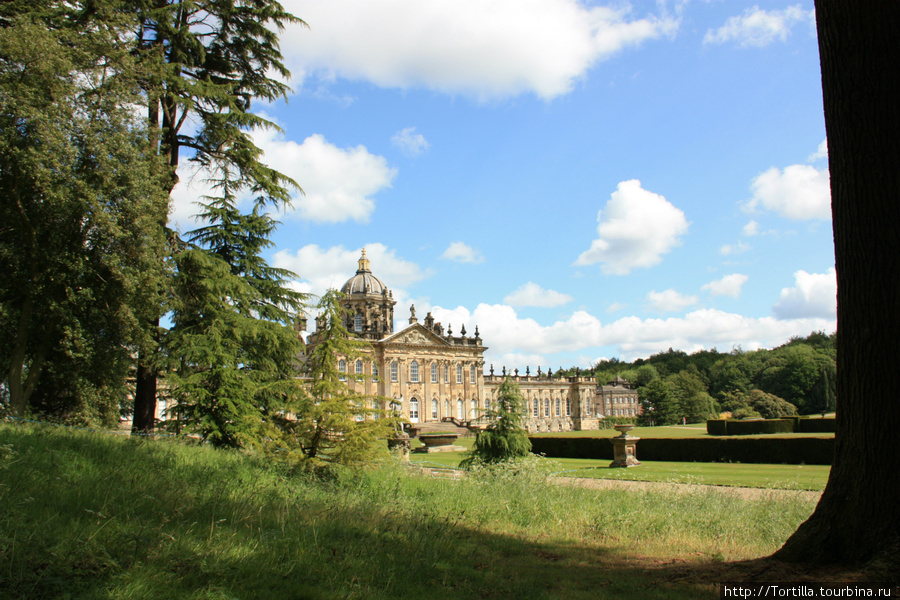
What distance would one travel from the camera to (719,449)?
21922 millimetres

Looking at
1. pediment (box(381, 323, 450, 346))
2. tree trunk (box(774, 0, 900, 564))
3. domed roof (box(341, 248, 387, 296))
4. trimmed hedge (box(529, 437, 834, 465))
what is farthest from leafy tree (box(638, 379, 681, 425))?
tree trunk (box(774, 0, 900, 564))

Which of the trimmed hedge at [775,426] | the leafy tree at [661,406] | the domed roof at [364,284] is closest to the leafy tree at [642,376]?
the leafy tree at [661,406]

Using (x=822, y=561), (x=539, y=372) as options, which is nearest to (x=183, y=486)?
(x=822, y=561)

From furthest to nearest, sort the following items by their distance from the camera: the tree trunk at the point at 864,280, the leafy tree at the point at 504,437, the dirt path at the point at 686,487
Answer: the leafy tree at the point at 504,437 < the dirt path at the point at 686,487 < the tree trunk at the point at 864,280

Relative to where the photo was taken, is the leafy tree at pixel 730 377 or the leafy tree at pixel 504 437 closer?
the leafy tree at pixel 504 437

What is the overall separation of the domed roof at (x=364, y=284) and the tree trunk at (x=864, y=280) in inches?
2233

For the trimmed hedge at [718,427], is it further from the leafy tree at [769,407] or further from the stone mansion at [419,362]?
the leafy tree at [769,407]

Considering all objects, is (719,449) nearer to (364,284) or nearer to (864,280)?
(864,280)

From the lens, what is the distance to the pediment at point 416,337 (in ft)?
184

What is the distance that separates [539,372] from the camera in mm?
72562

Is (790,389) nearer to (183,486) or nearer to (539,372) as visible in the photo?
(539,372)

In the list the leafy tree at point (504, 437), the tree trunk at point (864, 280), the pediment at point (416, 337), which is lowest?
the leafy tree at point (504, 437)

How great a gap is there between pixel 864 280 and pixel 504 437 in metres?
11.7

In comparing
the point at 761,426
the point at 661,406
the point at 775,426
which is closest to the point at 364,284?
the point at 661,406
